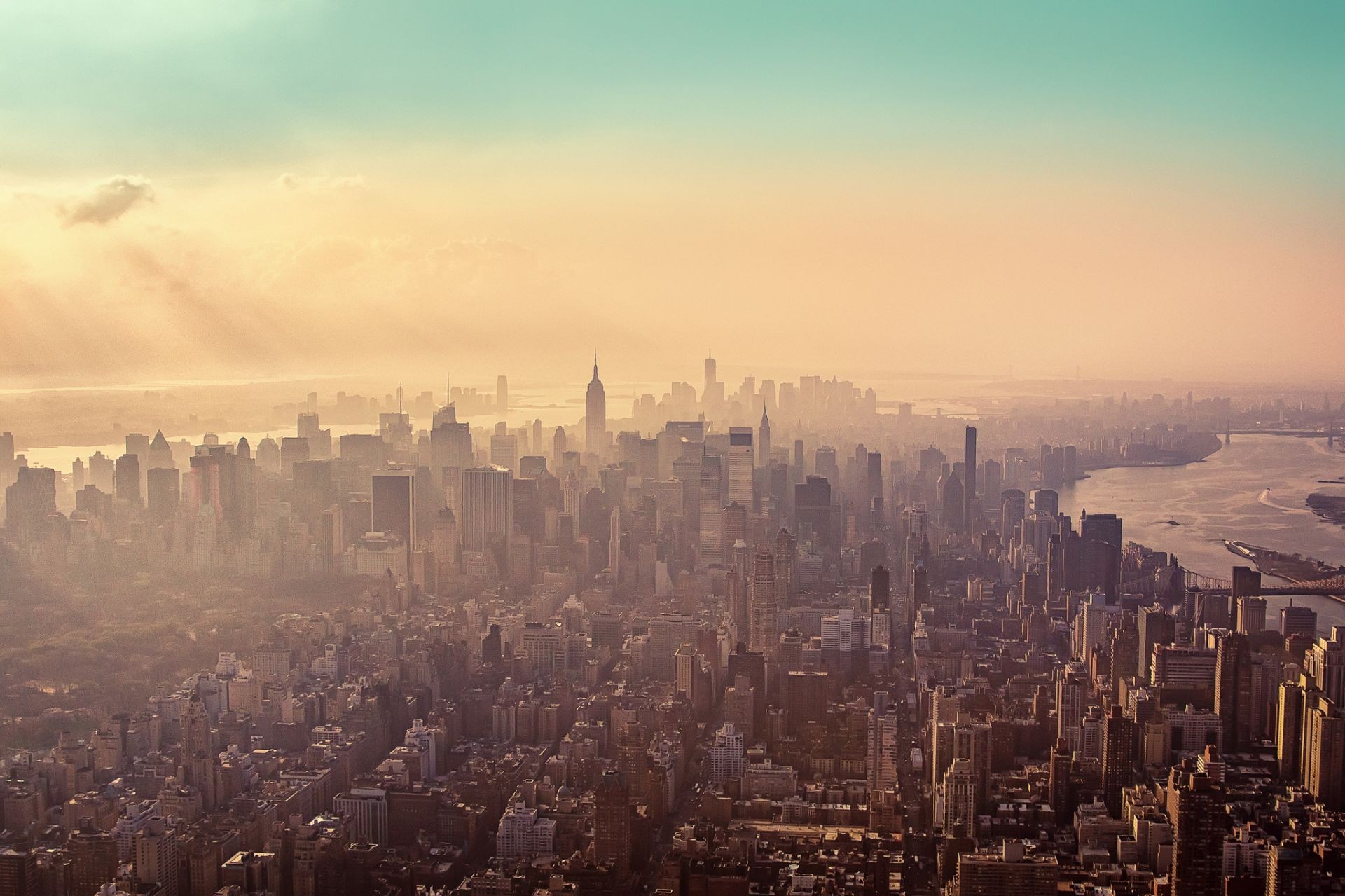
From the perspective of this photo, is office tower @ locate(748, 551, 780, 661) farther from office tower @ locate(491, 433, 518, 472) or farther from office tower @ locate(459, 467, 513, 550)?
office tower @ locate(491, 433, 518, 472)

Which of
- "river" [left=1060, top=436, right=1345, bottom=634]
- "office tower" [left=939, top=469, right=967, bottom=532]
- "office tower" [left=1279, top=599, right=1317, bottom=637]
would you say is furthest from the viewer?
"office tower" [left=939, top=469, right=967, bottom=532]

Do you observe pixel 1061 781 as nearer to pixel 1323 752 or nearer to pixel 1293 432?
pixel 1323 752

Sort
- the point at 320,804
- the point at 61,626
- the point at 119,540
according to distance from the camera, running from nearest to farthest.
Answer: the point at 320,804 → the point at 61,626 → the point at 119,540

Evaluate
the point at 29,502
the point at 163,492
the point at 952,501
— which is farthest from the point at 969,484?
the point at 29,502

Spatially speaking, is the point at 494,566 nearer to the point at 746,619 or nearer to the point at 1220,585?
the point at 746,619

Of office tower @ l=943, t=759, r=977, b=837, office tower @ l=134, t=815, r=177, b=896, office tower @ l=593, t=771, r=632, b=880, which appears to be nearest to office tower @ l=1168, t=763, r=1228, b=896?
office tower @ l=943, t=759, r=977, b=837

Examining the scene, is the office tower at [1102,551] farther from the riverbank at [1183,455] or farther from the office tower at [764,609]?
the office tower at [764,609]

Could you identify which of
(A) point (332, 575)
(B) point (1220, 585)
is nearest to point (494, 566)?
(A) point (332, 575)
